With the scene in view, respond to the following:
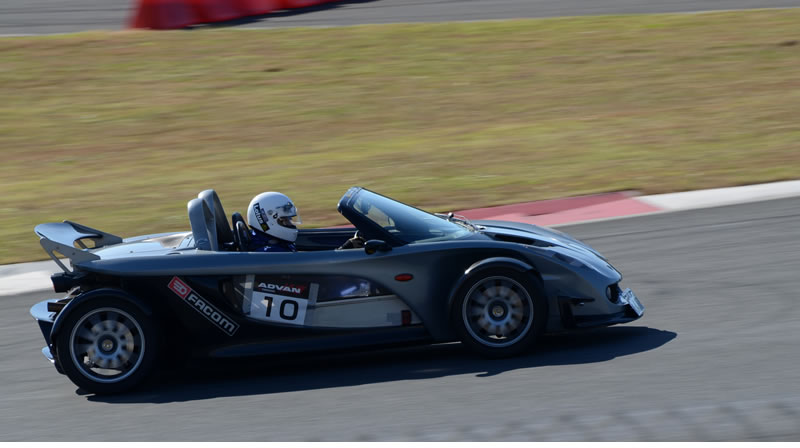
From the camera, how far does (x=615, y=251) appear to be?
29.7 ft

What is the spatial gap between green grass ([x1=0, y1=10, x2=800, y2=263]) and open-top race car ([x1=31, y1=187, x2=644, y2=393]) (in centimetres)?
457

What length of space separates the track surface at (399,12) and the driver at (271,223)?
16.4m

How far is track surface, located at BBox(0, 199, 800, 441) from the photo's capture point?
509 centimetres

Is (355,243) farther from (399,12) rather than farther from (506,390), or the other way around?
(399,12)

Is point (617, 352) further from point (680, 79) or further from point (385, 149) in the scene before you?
point (680, 79)

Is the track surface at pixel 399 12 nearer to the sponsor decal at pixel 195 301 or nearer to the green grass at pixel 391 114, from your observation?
the green grass at pixel 391 114

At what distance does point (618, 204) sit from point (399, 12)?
13.7 m

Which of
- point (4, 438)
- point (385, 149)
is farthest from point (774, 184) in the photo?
point (4, 438)

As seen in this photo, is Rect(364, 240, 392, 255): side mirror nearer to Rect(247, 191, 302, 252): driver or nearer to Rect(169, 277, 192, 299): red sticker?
Rect(247, 191, 302, 252): driver

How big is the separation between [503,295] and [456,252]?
1.34 feet

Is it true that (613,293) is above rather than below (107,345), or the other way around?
above

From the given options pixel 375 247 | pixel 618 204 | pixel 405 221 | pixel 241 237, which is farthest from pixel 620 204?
pixel 241 237

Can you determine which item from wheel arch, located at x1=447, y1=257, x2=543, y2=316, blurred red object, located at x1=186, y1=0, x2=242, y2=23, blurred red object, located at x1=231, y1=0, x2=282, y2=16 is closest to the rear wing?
wheel arch, located at x1=447, y1=257, x2=543, y2=316

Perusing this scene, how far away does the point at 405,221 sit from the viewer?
651 cm
